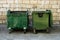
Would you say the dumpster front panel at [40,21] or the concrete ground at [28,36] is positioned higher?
the dumpster front panel at [40,21]

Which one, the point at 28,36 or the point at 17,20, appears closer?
the point at 28,36

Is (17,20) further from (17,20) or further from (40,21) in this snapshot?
(40,21)

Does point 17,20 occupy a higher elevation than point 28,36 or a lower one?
higher

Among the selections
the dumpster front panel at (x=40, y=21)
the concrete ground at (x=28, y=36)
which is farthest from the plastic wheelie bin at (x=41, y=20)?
the concrete ground at (x=28, y=36)

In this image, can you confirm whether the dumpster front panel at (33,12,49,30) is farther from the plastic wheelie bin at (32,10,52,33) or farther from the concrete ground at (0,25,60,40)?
the concrete ground at (0,25,60,40)

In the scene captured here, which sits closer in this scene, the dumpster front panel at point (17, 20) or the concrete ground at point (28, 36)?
the concrete ground at point (28, 36)

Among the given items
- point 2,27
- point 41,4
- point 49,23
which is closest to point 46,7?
point 41,4

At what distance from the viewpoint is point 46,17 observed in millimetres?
5328

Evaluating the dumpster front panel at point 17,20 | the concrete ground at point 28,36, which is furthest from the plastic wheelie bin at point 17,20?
the concrete ground at point 28,36

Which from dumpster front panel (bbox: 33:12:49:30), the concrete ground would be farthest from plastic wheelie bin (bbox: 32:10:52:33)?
the concrete ground

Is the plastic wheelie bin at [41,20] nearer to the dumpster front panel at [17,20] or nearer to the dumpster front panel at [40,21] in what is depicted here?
the dumpster front panel at [40,21]

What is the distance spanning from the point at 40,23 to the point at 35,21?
17 cm

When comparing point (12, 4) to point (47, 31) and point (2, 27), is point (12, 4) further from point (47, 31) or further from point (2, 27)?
point (47, 31)

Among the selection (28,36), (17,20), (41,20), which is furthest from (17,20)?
(41,20)
